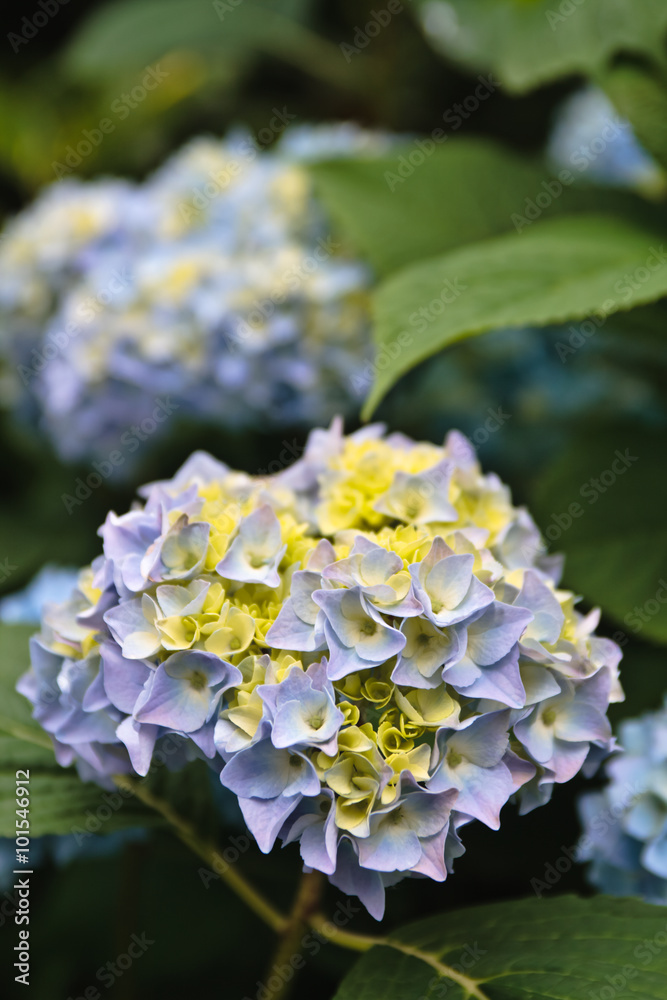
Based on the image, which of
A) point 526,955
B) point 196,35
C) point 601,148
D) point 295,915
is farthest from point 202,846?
point 196,35

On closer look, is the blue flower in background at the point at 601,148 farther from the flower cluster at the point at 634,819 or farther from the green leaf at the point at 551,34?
the flower cluster at the point at 634,819

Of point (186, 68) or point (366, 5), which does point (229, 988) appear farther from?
→ point (366, 5)

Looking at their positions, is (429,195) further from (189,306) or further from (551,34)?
(189,306)

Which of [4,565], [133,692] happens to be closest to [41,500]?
[4,565]

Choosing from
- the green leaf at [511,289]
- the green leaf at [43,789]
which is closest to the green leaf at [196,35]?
the green leaf at [511,289]

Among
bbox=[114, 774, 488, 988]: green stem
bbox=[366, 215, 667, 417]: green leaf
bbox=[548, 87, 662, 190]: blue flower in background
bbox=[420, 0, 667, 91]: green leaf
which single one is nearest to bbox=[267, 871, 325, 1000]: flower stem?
bbox=[114, 774, 488, 988]: green stem

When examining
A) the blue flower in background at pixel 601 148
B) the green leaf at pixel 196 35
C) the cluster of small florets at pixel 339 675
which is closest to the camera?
the cluster of small florets at pixel 339 675
